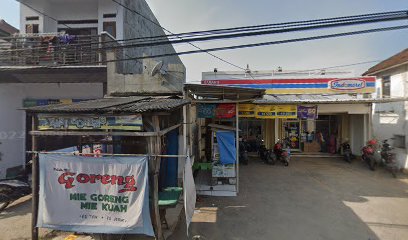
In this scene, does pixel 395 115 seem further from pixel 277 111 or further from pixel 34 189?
pixel 34 189

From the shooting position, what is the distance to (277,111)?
40.2ft

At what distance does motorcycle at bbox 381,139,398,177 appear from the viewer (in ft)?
37.3

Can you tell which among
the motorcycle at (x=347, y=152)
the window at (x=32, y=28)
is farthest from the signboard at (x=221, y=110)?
the window at (x=32, y=28)

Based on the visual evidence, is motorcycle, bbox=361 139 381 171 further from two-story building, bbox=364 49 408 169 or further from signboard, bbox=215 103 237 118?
signboard, bbox=215 103 237 118

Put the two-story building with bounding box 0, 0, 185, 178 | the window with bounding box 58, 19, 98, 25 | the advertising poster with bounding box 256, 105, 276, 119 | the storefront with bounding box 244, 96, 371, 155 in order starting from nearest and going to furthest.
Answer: the two-story building with bounding box 0, 0, 185, 178
the advertising poster with bounding box 256, 105, 276, 119
the window with bounding box 58, 19, 98, 25
the storefront with bounding box 244, 96, 371, 155

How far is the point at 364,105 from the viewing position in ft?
44.6

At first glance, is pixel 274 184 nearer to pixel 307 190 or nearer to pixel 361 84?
pixel 307 190

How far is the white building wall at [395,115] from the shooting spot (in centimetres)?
1205

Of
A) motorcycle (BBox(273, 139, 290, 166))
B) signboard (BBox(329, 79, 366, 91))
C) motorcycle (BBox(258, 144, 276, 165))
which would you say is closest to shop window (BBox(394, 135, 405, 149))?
signboard (BBox(329, 79, 366, 91))

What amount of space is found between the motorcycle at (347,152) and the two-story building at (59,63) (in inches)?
443

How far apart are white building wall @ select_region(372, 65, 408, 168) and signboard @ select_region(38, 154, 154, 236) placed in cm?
1284

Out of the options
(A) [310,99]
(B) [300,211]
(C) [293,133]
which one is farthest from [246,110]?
(C) [293,133]

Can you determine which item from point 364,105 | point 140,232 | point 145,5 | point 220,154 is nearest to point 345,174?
point 364,105

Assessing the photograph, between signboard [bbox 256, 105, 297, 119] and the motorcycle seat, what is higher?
signboard [bbox 256, 105, 297, 119]
